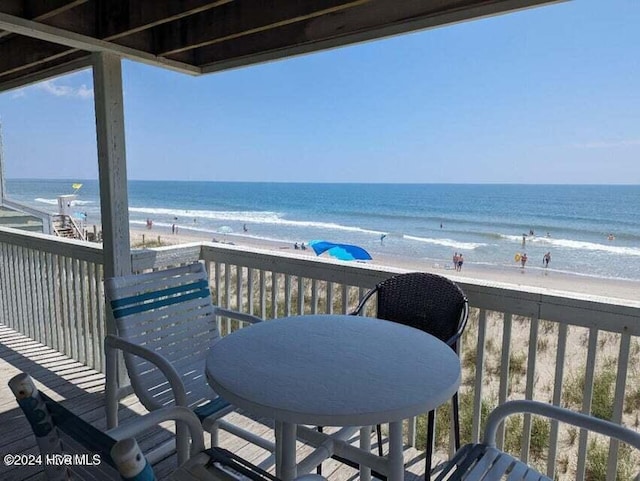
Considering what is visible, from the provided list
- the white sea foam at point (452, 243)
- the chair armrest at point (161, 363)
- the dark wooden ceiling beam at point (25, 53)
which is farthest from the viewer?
the white sea foam at point (452, 243)

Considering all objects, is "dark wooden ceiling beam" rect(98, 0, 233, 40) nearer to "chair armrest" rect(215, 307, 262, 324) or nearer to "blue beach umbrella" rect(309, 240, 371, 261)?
"chair armrest" rect(215, 307, 262, 324)

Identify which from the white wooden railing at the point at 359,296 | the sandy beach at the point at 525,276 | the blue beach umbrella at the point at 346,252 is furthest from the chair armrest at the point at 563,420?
the sandy beach at the point at 525,276

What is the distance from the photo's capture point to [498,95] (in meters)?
28.7

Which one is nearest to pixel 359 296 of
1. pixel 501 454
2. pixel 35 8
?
pixel 501 454

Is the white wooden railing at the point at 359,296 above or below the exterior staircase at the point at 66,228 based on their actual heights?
above

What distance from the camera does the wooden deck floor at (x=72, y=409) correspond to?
2162 millimetres

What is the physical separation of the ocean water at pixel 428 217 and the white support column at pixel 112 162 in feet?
46.6

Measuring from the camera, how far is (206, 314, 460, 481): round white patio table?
3.42 feet

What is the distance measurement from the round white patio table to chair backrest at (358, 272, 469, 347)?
509mm

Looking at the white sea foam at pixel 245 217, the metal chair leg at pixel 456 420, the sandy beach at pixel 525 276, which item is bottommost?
the sandy beach at pixel 525 276

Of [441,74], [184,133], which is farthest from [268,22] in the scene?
[184,133]

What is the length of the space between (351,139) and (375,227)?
13033mm

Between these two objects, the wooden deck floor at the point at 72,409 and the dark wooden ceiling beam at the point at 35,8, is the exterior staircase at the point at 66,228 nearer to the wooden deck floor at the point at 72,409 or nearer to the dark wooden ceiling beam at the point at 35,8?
the wooden deck floor at the point at 72,409

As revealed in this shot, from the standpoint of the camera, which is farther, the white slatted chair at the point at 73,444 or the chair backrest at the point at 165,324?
the chair backrest at the point at 165,324
